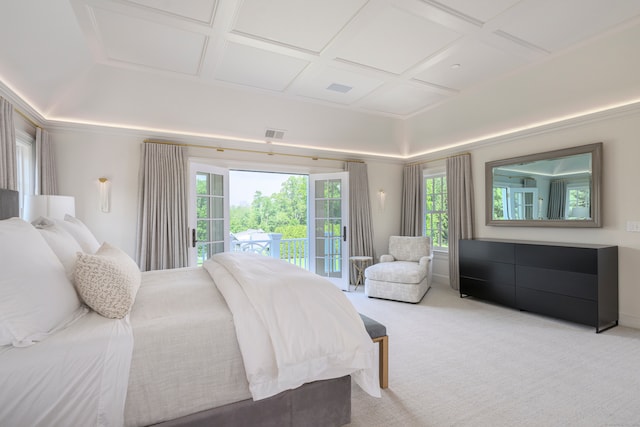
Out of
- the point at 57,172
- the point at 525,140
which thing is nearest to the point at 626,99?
the point at 525,140

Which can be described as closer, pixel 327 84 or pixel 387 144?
pixel 327 84

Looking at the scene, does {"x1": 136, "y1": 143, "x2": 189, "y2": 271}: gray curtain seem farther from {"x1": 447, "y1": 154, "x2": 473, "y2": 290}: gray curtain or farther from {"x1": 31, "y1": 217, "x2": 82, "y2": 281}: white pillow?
{"x1": 447, "y1": 154, "x2": 473, "y2": 290}: gray curtain

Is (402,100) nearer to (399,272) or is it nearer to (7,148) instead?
(399,272)

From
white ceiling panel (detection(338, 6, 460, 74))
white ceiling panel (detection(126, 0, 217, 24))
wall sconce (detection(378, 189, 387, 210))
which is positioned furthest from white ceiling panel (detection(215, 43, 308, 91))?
wall sconce (detection(378, 189, 387, 210))

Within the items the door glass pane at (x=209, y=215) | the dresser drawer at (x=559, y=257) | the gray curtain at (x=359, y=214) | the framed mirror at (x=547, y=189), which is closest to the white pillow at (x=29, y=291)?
the door glass pane at (x=209, y=215)

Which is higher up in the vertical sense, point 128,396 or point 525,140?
point 525,140

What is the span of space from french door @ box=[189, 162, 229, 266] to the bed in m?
2.62

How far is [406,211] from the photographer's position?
6.32m

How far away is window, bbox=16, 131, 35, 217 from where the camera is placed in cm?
347

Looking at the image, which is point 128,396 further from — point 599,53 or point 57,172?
point 599,53

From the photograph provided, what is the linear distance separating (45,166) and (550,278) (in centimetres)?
618

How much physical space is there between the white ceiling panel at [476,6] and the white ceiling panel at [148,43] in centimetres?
232

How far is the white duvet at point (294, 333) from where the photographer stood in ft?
5.04

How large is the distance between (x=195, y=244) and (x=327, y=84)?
2.98 metres
